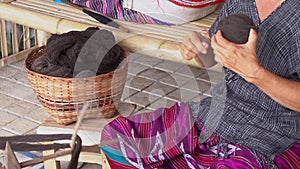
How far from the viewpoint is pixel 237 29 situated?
58.6 inches

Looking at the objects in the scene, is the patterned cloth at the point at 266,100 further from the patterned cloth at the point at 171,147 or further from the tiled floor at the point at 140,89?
the tiled floor at the point at 140,89

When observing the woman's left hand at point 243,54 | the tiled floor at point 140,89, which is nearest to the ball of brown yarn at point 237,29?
the woman's left hand at point 243,54

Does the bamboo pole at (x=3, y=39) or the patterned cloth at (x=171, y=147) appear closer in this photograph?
the patterned cloth at (x=171, y=147)

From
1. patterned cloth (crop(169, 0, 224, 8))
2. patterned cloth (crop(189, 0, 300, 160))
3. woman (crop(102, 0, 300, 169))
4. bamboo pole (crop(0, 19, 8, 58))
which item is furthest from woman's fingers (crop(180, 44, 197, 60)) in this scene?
bamboo pole (crop(0, 19, 8, 58))

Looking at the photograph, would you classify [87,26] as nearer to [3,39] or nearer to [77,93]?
[77,93]

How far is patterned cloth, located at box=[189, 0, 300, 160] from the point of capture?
1614 mm

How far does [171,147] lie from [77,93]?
787 millimetres

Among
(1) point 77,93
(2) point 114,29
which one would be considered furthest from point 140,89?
(1) point 77,93

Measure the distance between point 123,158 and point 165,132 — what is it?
18 cm

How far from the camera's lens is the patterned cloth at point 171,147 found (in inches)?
66.7

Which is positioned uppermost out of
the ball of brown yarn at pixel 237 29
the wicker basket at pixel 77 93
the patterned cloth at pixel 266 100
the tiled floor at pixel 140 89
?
the ball of brown yarn at pixel 237 29

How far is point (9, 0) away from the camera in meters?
3.07

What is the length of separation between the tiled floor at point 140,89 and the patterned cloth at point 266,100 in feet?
5.04

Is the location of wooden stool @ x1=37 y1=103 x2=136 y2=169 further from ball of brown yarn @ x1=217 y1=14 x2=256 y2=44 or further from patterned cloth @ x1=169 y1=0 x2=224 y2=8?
ball of brown yarn @ x1=217 y1=14 x2=256 y2=44
